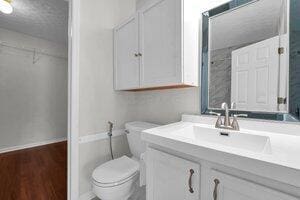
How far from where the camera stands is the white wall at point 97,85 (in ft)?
4.98

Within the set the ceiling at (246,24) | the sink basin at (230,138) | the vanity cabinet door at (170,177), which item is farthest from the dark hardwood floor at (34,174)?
the ceiling at (246,24)

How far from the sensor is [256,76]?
1.03 m

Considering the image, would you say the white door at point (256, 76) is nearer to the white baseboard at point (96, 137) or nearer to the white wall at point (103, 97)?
the white wall at point (103, 97)

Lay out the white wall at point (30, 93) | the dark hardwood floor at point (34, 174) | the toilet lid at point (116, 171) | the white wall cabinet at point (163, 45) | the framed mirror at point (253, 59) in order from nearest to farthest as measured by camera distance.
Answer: the framed mirror at point (253, 59), the white wall cabinet at point (163, 45), the toilet lid at point (116, 171), the dark hardwood floor at point (34, 174), the white wall at point (30, 93)

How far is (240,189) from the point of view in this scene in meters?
0.60

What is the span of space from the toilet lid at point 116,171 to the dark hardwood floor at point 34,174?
663mm

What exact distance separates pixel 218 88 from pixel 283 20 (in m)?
0.55

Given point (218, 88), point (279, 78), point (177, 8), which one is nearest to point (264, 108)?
point (279, 78)

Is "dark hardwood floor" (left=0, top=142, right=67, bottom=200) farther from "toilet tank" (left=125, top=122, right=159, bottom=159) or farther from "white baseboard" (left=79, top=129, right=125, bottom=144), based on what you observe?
"toilet tank" (left=125, top=122, right=159, bottom=159)

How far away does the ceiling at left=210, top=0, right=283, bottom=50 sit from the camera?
1009mm

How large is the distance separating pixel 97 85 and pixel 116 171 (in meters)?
0.85

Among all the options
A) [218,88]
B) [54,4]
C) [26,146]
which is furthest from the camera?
[26,146]

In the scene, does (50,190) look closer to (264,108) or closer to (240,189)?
(240,189)

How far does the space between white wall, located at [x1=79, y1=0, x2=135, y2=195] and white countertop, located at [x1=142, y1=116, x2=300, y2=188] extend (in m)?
0.93
